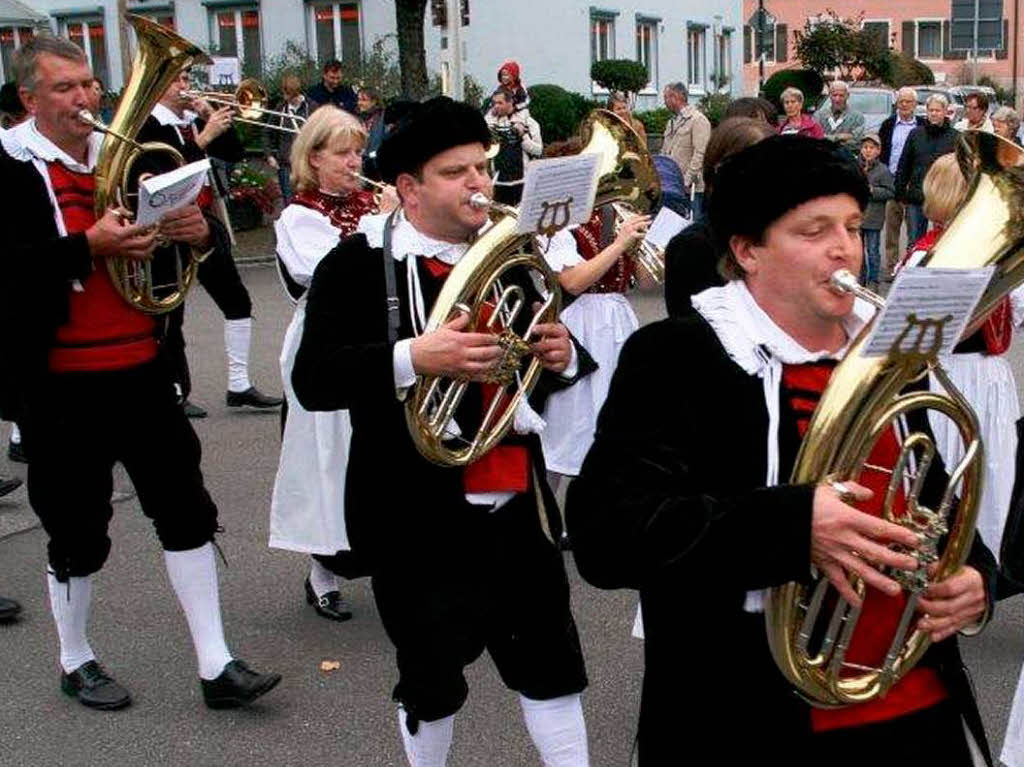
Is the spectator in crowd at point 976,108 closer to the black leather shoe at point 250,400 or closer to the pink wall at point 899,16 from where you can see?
the black leather shoe at point 250,400

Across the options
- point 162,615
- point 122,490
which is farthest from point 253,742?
point 122,490

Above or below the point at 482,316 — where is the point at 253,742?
below

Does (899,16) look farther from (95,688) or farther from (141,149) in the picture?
(95,688)

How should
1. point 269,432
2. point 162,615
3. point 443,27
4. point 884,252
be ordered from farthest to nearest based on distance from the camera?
point 443,27 < point 884,252 < point 269,432 < point 162,615

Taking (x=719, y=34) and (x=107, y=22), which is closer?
(x=107, y=22)

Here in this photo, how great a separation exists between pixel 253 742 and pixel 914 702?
2.30m

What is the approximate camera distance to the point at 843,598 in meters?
2.07

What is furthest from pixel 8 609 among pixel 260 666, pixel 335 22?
pixel 335 22

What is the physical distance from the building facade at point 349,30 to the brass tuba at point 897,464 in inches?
1040

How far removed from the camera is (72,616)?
4219mm

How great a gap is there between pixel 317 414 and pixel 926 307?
3.29m

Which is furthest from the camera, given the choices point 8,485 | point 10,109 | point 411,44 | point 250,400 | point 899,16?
point 899,16

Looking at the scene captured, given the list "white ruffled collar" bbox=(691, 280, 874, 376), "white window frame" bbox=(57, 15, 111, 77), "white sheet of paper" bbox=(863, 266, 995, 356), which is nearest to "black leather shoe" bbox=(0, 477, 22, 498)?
"white ruffled collar" bbox=(691, 280, 874, 376)

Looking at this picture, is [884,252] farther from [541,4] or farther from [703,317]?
[541,4]
